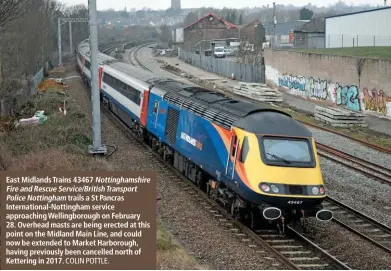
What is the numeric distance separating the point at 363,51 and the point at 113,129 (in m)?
18.8

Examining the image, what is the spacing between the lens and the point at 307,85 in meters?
40.7

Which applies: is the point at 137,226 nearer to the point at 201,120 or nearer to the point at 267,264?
the point at 267,264

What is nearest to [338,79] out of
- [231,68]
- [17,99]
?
[17,99]

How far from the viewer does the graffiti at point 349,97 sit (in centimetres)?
3409

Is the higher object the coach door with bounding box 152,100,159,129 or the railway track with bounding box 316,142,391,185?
the coach door with bounding box 152,100,159,129

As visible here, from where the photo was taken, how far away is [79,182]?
343 inches

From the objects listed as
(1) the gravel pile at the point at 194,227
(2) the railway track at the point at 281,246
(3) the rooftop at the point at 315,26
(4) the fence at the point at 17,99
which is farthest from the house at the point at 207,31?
(2) the railway track at the point at 281,246

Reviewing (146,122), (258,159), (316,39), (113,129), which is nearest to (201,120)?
(258,159)

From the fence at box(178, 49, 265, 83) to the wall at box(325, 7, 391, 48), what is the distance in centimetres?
642

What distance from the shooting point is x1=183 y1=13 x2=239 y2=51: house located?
9534cm

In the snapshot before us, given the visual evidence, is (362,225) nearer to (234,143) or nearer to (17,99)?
(234,143)

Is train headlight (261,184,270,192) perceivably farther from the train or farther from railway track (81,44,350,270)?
railway track (81,44,350,270)

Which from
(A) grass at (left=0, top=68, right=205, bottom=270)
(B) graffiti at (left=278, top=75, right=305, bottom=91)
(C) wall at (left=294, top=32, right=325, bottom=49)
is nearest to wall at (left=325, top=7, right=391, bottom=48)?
(C) wall at (left=294, top=32, right=325, bottom=49)

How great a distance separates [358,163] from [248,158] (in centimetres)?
969
